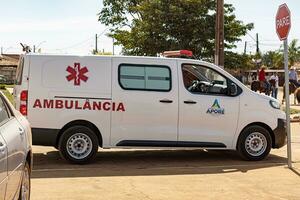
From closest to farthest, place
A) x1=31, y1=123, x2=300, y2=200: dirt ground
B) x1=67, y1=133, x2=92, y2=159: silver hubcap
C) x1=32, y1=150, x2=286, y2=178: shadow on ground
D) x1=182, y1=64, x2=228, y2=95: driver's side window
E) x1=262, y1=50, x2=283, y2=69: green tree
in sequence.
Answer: x1=31, y1=123, x2=300, y2=200: dirt ground
x1=32, y1=150, x2=286, y2=178: shadow on ground
x1=67, y1=133, x2=92, y2=159: silver hubcap
x1=182, y1=64, x2=228, y2=95: driver's side window
x1=262, y1=50, x2=283, y2=69: green tree

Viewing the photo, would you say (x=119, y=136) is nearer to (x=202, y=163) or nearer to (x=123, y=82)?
(x=123, y=82)

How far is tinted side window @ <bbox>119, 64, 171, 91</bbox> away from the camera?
957cm

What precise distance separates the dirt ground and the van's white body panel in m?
0.56

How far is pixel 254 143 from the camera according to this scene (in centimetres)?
1012

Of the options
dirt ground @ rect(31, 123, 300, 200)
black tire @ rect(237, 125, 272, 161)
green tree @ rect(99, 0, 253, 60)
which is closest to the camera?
dirt ground @ rect(31, 123, 300, 200)

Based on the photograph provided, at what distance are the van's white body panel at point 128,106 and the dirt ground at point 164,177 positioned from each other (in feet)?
1.85

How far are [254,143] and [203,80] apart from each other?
1454 millimetres

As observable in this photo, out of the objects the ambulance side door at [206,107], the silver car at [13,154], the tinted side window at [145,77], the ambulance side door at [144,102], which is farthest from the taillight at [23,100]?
the silver car at [13,154]

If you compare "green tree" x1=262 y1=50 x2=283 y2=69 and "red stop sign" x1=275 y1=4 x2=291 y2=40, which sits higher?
"green tree" x1=262 y1=50 x2=283 y2=69

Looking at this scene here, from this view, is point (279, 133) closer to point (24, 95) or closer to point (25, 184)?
point (24, 95)

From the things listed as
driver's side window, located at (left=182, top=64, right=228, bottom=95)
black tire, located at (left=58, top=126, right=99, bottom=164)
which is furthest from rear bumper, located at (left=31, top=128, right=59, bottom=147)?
driver's side window, located at (left=182, top=64, right=228, bottom=95)

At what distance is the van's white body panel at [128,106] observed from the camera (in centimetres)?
926

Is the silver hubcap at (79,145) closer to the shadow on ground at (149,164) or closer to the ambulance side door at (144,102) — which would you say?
the shadow on ground at (149,164)

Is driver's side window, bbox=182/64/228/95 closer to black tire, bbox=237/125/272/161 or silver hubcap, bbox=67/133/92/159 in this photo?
black tire, bbox=237/125/272/161
